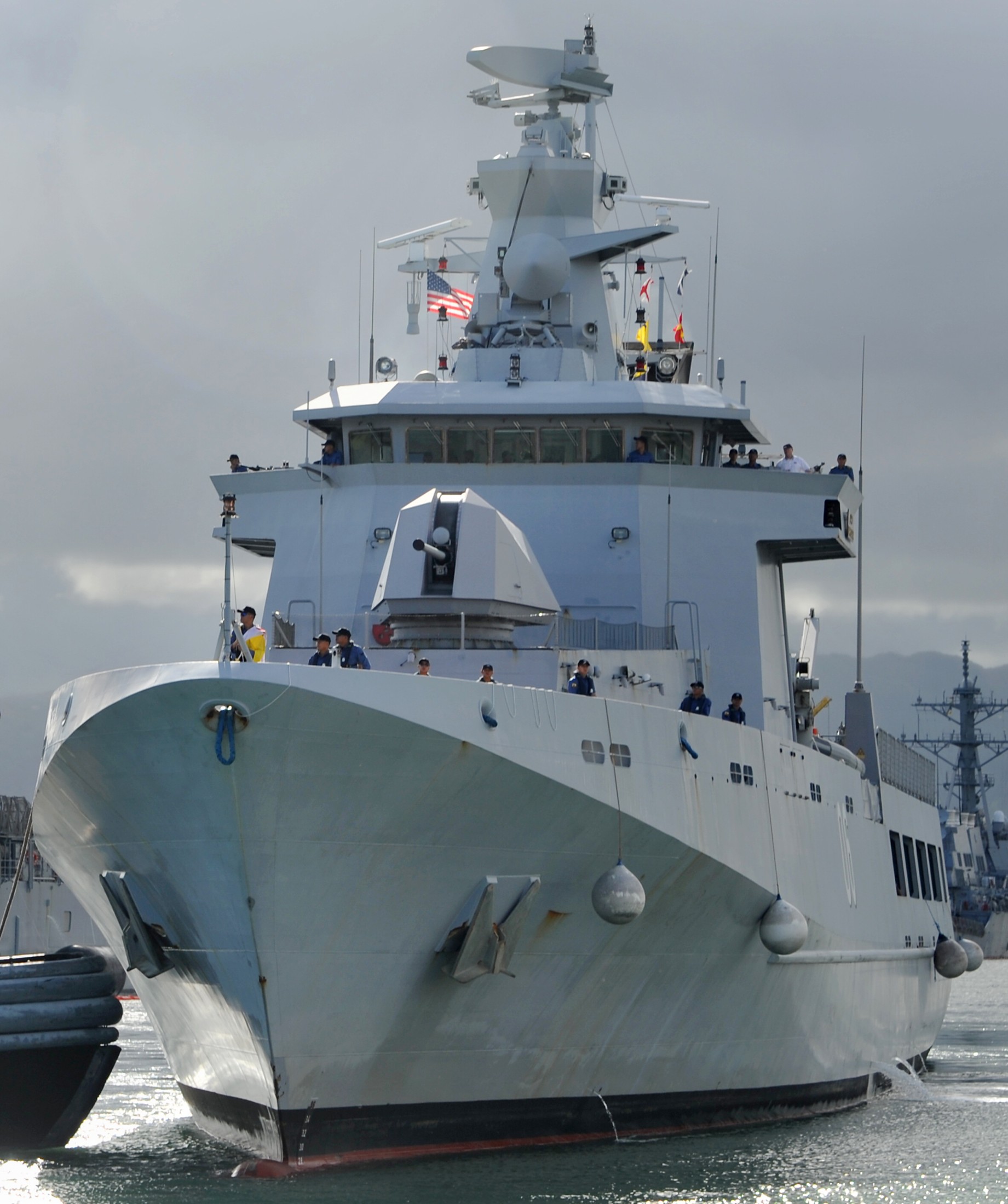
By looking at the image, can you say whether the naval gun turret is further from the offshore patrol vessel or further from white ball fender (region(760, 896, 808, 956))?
white ball fender (region(760, 896, 808, 956))

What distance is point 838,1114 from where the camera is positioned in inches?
727

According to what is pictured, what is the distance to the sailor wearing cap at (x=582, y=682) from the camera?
14.7 m

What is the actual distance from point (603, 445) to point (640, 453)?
43cm

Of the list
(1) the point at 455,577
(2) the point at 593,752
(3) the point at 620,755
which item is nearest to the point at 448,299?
(1) the point at 455,577

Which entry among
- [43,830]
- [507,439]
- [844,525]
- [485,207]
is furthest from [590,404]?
[43,830]

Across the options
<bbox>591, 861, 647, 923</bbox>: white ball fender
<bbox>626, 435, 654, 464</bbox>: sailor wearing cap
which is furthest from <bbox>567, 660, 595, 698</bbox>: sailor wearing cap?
<bbox>626, 435, 654, 464</bbox>: sailor wearing cap

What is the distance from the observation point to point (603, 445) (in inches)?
759

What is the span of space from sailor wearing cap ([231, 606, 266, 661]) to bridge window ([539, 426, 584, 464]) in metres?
5.93

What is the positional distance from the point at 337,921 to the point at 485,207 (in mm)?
13203

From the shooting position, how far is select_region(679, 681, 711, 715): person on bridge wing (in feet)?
51.5

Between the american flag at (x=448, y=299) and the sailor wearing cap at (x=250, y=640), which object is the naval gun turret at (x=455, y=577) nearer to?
the sailor wearing cap at (x=250, y=640)

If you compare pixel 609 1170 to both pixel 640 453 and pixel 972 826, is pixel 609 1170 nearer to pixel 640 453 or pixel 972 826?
pixel 640 453

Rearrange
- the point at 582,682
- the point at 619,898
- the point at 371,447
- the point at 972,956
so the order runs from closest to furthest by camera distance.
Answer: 1. the point at 619,898
2. the point at 582,682
3. the point at 371,447
4. the point at 972,956

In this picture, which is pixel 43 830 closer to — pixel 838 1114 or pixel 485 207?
pixel 838 1114
